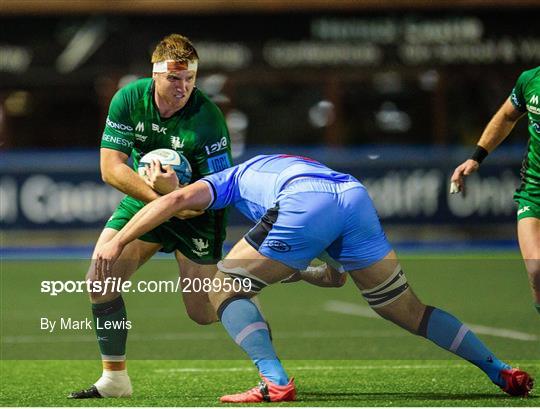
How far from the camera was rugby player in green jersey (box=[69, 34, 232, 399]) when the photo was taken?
780 cm

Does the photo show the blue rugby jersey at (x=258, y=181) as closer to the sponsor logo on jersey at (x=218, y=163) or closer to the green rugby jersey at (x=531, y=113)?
the sponsor logo on jersey at (x=218, y=163)

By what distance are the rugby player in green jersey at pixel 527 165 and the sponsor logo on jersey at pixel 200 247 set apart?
5.28 feet

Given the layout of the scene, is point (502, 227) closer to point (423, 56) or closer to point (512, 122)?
point (423, 56)

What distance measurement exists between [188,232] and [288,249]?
1.35 m

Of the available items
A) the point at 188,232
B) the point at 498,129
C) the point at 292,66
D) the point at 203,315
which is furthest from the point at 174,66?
the point at 292,66

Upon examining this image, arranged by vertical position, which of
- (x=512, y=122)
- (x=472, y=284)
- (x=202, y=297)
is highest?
(x=512, y=122)

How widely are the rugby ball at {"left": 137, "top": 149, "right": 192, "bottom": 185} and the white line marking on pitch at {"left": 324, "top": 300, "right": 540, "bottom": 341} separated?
3602 mm

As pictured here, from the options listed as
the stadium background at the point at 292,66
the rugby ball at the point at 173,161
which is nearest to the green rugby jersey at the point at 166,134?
the rugby ball at the point at 173,161

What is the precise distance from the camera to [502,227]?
18875 millimetres

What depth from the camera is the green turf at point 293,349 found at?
304 inches

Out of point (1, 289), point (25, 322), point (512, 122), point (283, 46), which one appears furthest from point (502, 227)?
point (512, 122)

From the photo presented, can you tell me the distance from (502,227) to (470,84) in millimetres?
4778

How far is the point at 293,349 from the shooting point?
32.9 ft

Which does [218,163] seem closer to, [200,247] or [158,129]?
[158,129]
